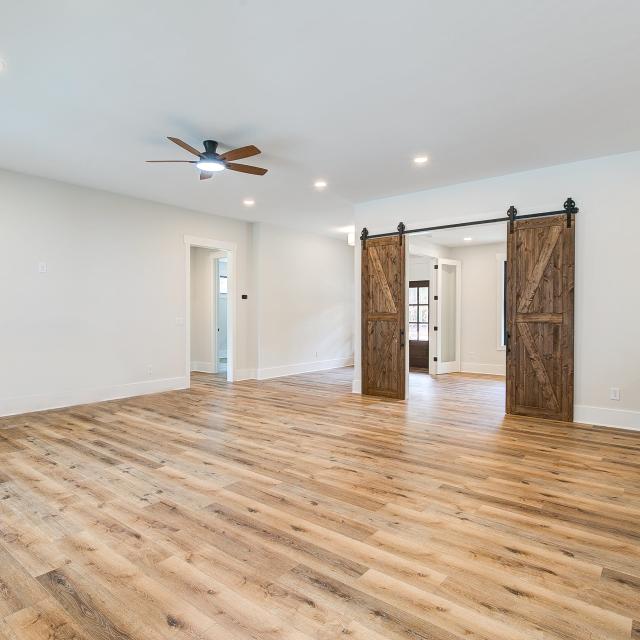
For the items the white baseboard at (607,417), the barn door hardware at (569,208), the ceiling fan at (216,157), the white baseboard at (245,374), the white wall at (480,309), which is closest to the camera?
the ceiling fan at (216,157)

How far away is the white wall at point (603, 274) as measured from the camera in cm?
468

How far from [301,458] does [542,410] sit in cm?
306

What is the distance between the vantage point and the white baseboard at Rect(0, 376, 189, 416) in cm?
532

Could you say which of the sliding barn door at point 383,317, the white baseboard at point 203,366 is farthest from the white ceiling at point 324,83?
the white baseboard at point 203,366

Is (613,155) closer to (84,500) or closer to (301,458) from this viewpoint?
(301,458)

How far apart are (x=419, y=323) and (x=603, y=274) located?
5.31 m

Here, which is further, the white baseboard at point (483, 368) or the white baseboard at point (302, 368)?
the white baseboard at point (483, 368)

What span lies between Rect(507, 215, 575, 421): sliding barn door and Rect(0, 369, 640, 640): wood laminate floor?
639mm

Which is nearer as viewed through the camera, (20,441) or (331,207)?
(20,441)

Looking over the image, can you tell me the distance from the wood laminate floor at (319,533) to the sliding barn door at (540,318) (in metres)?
0.64

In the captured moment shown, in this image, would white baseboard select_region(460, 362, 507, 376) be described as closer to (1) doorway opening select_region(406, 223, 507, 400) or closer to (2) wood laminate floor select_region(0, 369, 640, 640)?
(1) doorway opening select_region(406, 223, 507, 400)

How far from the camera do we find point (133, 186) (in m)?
5.94

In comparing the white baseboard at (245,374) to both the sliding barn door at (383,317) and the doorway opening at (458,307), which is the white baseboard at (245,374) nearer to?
the sliding barn door at (383,317)

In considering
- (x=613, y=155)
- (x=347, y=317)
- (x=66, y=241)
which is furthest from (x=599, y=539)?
(x=347, y=317)
